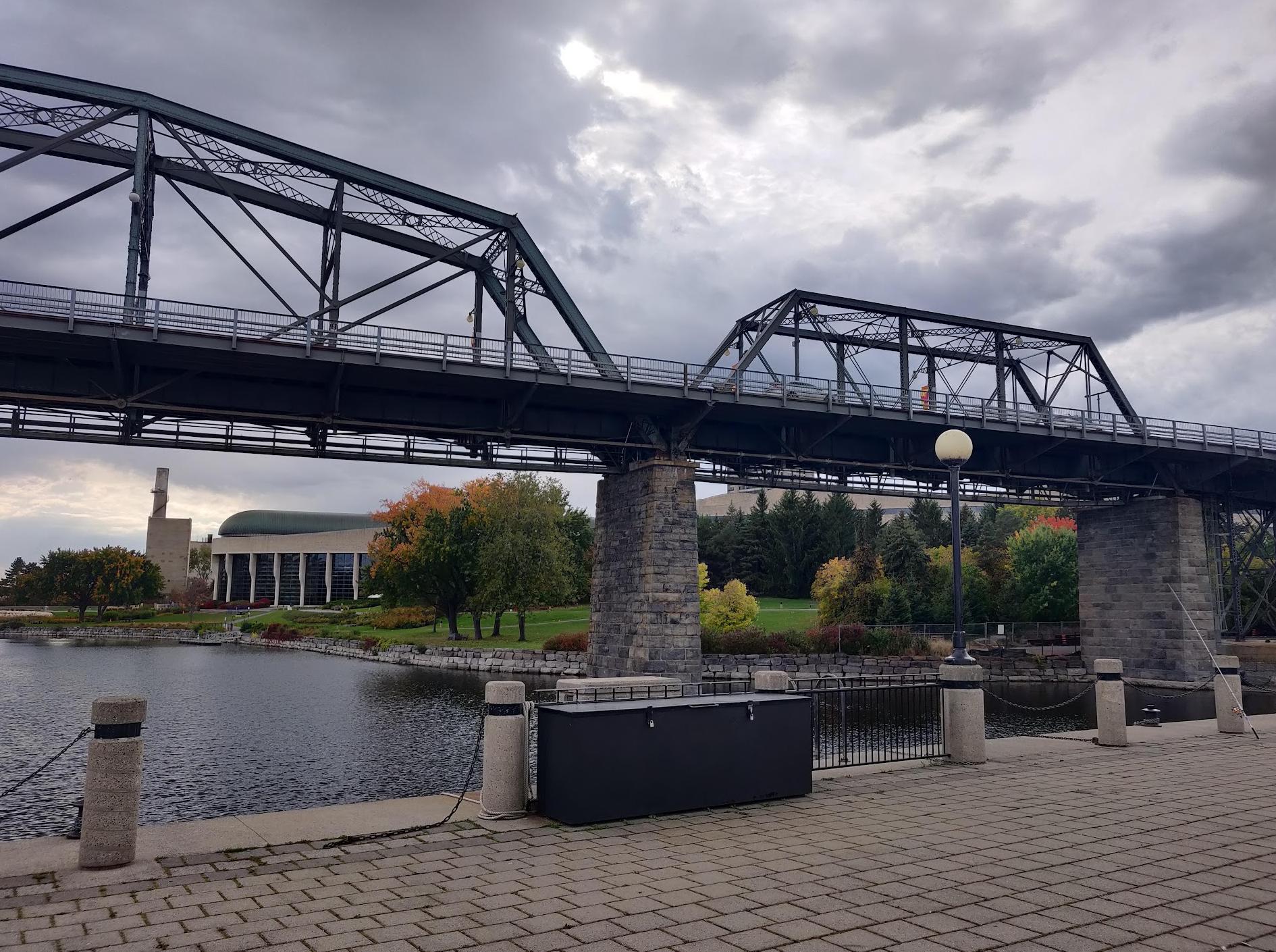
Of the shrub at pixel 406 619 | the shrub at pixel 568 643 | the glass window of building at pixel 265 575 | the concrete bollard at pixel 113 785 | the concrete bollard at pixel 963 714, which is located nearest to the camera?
the concrete bollard at pixel 113 785

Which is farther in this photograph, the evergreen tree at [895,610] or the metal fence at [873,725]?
the evergreen tree at [895,610]

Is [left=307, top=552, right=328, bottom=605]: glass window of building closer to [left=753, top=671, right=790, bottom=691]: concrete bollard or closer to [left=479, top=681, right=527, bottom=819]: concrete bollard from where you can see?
[left=753, top=671, right=790, bottom=691]: concrete bollard

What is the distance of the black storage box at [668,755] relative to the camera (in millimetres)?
9336

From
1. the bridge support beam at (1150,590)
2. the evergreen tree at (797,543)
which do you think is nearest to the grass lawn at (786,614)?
the evergreen tree at (797,543)

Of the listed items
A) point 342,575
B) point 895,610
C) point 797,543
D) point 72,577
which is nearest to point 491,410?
point 895,610

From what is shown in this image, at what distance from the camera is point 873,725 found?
28.2 m

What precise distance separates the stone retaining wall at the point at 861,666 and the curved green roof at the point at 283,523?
111 meters

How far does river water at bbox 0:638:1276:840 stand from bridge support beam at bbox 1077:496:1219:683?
354cm

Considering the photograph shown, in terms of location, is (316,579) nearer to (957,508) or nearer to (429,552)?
(429,552)

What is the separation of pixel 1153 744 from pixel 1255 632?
50456 millimetres

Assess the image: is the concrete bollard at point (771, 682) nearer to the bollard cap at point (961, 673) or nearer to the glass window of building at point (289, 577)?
the bollard cap at point (961, 673)

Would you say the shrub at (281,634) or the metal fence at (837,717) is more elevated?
the metal fence at (837,717)

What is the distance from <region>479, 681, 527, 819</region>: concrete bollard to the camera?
9.70m

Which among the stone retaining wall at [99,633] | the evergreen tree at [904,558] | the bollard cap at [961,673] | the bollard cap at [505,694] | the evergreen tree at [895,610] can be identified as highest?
the evergreen tree at [904,558]
